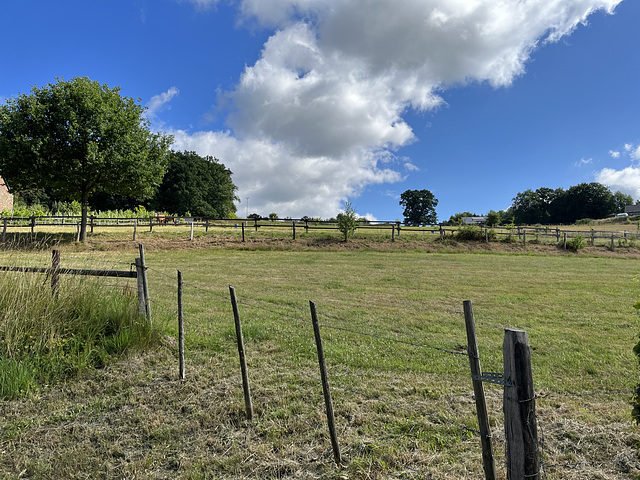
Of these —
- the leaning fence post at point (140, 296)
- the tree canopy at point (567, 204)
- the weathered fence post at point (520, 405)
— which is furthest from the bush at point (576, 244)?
the tree canopy at point (567, 204)

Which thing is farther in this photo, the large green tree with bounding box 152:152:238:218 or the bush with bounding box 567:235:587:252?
the large green tree with bounding box 152:152:238:218

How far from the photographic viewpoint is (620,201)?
103375 mm

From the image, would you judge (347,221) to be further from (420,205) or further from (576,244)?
(420,205)

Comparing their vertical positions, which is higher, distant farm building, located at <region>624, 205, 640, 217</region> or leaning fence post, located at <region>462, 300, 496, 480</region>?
distant farm building, located at <region>624, 205, 640, 217</region>

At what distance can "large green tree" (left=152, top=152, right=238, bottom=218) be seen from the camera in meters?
61.2

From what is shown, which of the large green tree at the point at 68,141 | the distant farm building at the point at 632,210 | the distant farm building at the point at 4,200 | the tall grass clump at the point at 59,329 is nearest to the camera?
the tall grass clump at the point at 59,329

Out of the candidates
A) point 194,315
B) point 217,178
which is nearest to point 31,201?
point 217,178

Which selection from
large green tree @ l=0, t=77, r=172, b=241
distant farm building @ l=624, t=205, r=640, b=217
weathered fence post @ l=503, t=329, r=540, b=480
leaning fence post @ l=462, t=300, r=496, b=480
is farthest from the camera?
distant farm building @ l=624, t=205, r=640, b=217

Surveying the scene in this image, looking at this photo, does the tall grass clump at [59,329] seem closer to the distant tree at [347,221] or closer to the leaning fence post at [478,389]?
the leaning fence post at [478,389]

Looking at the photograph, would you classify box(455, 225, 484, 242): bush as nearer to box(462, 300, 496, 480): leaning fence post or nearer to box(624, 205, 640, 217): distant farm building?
box(462, 300, 496, 480): leaning fence post

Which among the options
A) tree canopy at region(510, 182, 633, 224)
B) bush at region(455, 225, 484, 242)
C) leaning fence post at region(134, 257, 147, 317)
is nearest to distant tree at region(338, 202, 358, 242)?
bush at region(455, 225, 484, 242)

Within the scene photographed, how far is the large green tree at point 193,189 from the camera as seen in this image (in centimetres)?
6125

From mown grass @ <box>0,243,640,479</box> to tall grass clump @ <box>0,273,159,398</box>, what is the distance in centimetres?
32

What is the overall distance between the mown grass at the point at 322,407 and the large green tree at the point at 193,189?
188 ft
